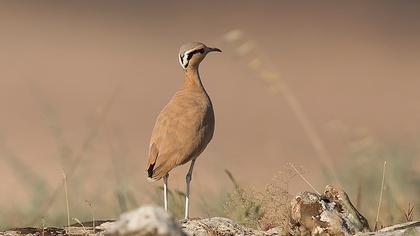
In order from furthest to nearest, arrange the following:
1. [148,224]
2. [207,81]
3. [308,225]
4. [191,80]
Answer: [207,81]
[191,80]
[308,225]
[148,224]

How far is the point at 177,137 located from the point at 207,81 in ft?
42.8

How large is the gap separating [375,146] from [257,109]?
36.9 feet

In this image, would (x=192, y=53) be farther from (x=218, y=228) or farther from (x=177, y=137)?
(x=218, y=228)

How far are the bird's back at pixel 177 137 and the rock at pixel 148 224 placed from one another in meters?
2.74

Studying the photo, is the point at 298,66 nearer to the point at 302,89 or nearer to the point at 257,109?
the point at 302,89

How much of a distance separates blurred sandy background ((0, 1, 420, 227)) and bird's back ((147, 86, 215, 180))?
1.24 m

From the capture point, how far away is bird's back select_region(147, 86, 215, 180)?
19.6 ft

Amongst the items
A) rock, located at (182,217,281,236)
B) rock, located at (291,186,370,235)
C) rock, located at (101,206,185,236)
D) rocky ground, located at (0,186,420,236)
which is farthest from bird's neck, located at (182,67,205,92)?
rock, located at (101,206,185,236)

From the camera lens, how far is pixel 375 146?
5.55 meters

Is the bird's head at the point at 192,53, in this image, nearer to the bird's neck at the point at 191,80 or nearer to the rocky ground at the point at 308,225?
the bird's neck at the point at 191,80

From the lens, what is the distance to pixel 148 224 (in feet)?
10.3

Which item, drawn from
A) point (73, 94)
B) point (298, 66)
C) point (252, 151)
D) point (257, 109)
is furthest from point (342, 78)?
point (252, 151)

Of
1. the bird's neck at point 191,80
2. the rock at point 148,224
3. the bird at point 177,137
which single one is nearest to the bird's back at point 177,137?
the bird at point 177,137

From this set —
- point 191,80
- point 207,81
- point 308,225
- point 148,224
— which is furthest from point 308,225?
point 207,81
